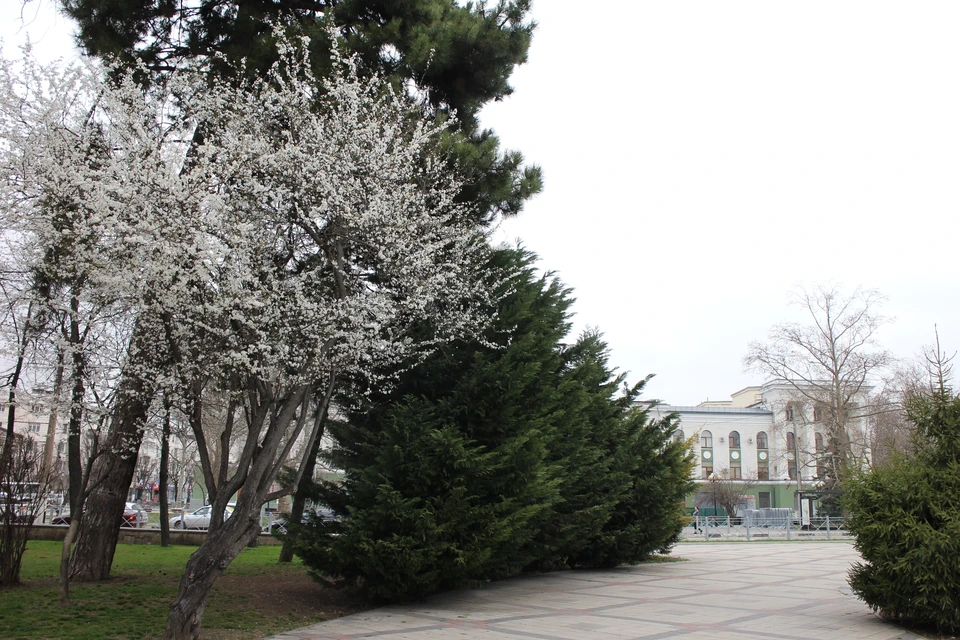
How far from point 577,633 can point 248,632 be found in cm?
346

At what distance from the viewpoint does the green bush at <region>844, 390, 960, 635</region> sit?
7852 millimetres

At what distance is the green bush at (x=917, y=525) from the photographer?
785cm

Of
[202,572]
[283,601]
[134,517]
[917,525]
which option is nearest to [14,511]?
[283,601]

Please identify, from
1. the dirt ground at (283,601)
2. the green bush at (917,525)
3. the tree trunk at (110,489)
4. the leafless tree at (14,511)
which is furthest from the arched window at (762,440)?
the leafless tree at (14,511)

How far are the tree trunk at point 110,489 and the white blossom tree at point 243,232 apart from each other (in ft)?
5.34

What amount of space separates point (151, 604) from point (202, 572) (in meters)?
2.15

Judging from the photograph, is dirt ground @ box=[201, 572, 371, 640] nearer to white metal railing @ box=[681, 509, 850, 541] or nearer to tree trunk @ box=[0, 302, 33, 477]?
tree trunk @ box=[0, 302, 33, 477]

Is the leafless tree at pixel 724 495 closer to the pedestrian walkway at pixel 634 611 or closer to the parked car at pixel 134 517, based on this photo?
the parked car at pixel 134 517

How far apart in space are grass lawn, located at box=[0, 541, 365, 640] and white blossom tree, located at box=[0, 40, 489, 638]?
37.7 inches

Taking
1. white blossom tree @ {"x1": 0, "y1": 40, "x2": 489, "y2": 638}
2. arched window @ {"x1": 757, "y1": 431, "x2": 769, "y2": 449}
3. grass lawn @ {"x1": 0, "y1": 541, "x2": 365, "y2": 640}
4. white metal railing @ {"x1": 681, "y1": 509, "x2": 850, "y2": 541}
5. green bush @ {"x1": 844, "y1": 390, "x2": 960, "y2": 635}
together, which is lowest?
grass lawn @ {"x1": 0, "y1": 541, "x2": 365, "y2": 640}

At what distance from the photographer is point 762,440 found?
59906mm

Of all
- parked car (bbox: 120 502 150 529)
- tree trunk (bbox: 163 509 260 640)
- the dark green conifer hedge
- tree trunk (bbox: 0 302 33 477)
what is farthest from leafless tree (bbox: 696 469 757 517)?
tree trunk (bbox: 163 509 260 640)

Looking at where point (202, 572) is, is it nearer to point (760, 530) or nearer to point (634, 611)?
point (634, 611)

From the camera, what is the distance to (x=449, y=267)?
10.6 m
